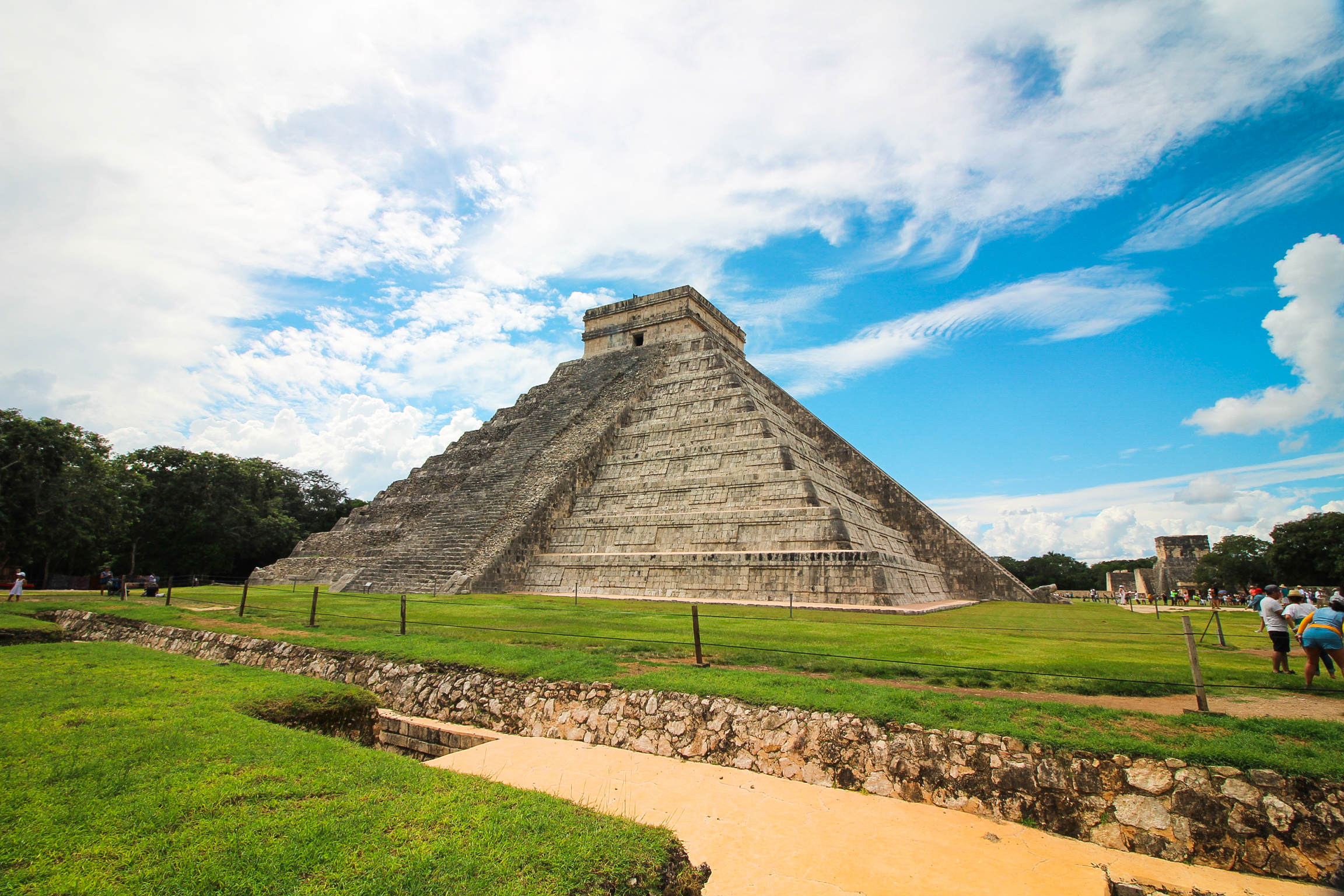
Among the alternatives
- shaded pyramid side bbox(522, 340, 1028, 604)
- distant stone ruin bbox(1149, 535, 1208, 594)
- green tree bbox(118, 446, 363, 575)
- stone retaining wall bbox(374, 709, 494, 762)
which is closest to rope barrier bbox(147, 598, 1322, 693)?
stone retaining wall bbox(374, 709, 494, 762)

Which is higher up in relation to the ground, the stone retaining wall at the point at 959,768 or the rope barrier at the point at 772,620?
the rope barrier at the point at 772,620

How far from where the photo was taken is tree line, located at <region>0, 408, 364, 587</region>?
2225cm

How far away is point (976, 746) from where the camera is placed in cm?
450

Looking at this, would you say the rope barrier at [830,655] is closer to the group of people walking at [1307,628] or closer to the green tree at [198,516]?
the group of people walking at [1307,628]

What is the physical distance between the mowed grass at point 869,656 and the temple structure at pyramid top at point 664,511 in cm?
203

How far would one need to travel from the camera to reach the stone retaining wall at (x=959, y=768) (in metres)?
3.67

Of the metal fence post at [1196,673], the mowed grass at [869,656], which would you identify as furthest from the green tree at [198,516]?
the metal fence post at [1196,673]

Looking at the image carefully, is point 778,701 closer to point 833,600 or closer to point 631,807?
point 631,807

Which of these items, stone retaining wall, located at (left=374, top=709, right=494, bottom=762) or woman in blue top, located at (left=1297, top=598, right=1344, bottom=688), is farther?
stone retaining wall, located at (left=374, top=709, right=494, bottom=762)

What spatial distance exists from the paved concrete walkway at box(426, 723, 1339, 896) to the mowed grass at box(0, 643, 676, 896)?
31.4 inches

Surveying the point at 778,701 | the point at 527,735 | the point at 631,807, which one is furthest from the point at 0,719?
the point at 778,701

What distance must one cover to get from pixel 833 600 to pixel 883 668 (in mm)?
7551

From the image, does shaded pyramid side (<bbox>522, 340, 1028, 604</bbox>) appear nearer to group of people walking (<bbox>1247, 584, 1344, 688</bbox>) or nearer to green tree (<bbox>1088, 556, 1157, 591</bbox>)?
group of people walking (<bbox>1247, 584, 1344, 688</bbox>)

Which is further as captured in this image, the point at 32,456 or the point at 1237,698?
the point at 32,456
